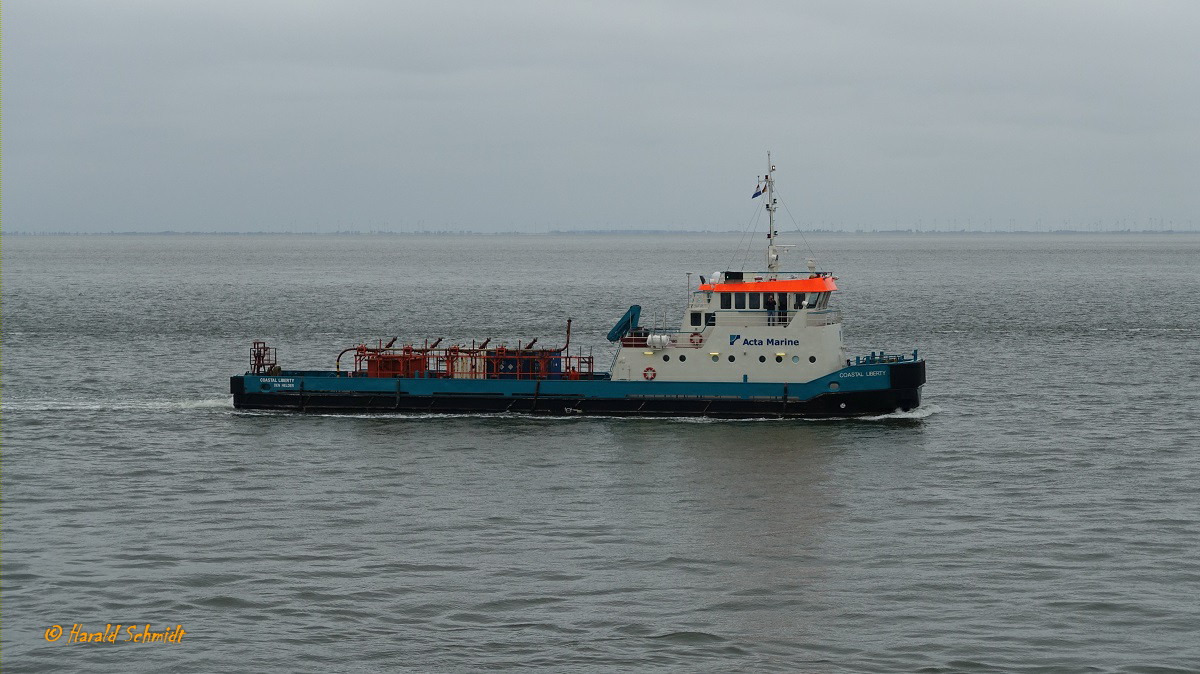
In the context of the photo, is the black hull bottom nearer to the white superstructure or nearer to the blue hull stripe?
the blue hull stripe

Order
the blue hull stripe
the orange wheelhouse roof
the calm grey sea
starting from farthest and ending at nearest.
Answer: the orange wheelhouse roof
the blue hull stripe
the calm grey sea

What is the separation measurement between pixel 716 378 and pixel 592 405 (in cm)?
444

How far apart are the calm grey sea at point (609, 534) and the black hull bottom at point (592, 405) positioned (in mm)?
701

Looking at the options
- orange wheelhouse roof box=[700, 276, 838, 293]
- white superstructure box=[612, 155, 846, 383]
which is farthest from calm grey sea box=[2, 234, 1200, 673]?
Result: orange wheelhouse roof box=[700, 276, 838, 293]

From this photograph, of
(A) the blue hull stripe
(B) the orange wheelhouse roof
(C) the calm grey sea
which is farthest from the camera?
(B) the orange wheelhouse roof

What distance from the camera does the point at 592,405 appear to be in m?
45.0

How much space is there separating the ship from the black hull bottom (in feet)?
0.12

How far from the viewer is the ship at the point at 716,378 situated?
144 feet

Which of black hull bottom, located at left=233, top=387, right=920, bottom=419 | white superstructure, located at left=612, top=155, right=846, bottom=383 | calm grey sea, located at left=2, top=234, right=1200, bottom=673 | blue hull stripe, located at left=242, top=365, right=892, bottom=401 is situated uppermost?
white superstructure, located at left=612, top=155, right=846, bottom=383

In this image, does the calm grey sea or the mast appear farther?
the mast

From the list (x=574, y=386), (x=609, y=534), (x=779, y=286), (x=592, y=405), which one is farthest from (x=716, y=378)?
(x=609, y=534)

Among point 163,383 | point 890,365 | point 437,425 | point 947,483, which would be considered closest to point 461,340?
point 163,383

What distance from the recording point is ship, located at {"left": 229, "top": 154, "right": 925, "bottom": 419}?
43.8 m

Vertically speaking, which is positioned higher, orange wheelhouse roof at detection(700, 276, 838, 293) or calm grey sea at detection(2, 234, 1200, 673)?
orange wheelhouse roof at detection(700, 276, 838, 293)
